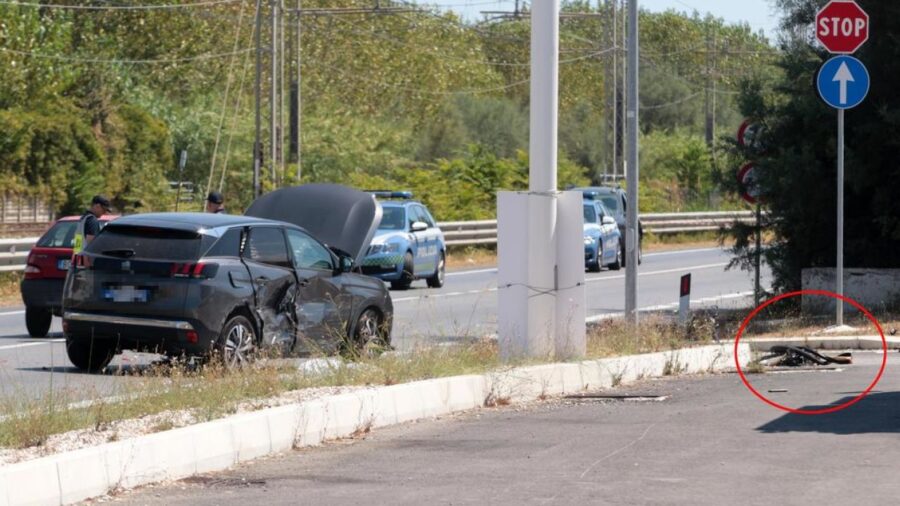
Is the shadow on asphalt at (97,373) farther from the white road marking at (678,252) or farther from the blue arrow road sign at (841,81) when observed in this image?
the white road marking at (678,252)

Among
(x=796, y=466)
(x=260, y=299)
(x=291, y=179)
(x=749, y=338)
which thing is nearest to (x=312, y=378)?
(x=260, y=299)

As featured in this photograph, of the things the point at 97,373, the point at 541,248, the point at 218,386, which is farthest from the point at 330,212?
the point at 218,386

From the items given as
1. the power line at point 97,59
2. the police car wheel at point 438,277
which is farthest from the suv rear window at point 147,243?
the power line at point 97,59

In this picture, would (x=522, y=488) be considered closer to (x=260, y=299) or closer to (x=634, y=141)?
(x=260, y=299)

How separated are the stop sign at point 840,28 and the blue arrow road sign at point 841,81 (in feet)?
4.70

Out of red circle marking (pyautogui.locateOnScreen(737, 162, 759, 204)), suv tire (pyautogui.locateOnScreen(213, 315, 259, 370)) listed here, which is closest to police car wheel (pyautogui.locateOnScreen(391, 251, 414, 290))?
red circle marking (pyautogui.locateOnScreen(737, 162, 759, 204))

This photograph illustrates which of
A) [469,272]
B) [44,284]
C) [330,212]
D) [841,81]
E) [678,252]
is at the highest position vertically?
[841,81]

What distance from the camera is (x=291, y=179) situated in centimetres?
4575

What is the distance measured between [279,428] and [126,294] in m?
5.18

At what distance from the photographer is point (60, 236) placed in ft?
67.7

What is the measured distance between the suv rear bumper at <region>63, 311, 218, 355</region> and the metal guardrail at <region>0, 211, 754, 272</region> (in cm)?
1256

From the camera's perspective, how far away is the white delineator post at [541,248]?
1493 centimetres

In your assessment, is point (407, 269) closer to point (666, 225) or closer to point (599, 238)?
point (599, 238)

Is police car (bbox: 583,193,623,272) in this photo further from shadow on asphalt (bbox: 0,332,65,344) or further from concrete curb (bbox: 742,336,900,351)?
concrete curb (bbox: 742,336,900,351)
